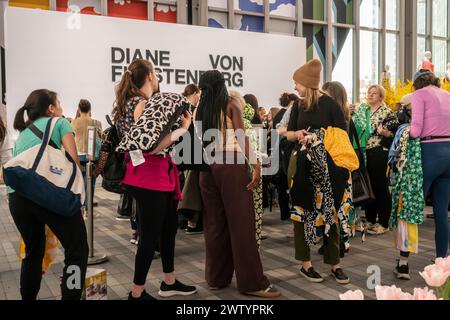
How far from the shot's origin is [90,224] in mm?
3928

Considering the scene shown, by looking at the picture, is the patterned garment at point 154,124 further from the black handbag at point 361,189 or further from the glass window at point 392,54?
the glass window at point 392,54

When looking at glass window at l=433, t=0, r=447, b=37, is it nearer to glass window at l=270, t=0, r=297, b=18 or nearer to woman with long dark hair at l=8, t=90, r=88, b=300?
glass window at l=270, t=0, r=297, b=18

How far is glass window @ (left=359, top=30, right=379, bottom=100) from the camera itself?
41.6 feet

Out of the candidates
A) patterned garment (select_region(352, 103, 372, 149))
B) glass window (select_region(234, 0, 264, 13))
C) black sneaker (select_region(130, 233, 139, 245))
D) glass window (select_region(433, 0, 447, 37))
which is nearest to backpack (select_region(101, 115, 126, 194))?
black sneaker (select_region(130, 233, 139, 245))

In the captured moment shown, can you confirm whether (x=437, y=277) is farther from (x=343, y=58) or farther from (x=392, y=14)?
(x=392, y=14)

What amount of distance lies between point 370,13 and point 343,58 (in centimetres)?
167

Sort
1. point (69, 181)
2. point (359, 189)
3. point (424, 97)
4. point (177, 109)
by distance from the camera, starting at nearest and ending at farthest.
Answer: point (69, 181)
point (177, 109)
point (424, 97)
point (359, 189)

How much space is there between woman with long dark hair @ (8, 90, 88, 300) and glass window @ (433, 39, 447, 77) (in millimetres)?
14060

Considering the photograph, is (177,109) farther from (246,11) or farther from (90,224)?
(246,11)

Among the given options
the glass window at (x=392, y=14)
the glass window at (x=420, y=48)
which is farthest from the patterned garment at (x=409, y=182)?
the glass window at (x=420, y=48)

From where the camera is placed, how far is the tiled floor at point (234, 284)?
10.2ft

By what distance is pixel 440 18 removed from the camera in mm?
14211
